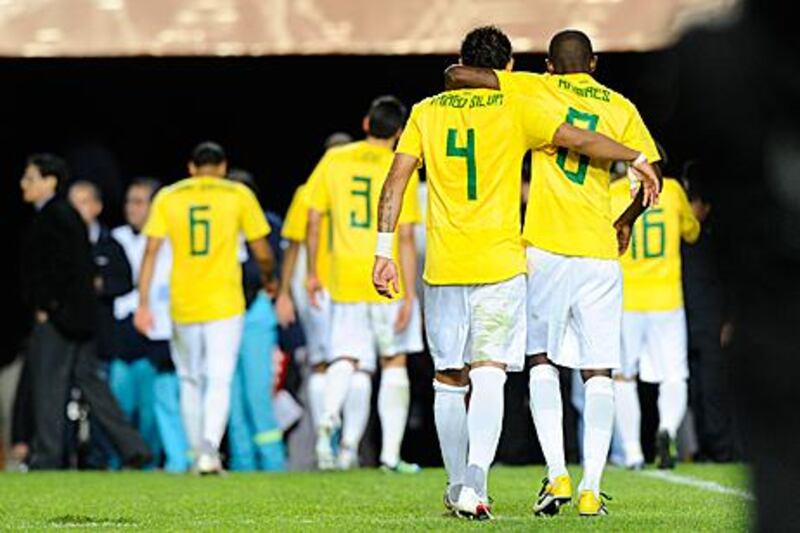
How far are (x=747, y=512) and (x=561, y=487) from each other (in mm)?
5247

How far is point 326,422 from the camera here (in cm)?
1495

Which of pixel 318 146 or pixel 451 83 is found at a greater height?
pixel 318 146

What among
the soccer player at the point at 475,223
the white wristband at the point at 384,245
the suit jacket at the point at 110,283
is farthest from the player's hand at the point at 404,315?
the white wristband at the point at 384,245

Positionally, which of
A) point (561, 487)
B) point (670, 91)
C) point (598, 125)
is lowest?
point (561, 487)

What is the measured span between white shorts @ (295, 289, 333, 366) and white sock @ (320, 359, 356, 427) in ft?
0.99

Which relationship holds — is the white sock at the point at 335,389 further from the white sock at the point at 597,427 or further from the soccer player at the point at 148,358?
the white sock at the point at 597,427

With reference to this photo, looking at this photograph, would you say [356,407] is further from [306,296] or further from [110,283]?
[110,283]

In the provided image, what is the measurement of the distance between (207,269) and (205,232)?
27cm

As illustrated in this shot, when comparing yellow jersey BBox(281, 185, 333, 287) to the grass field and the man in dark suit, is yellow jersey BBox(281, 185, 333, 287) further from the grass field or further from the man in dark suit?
the man in dark suit

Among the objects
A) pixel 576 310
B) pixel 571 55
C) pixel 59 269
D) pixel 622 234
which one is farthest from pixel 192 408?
pixel 571 55

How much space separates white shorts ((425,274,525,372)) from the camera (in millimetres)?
8953

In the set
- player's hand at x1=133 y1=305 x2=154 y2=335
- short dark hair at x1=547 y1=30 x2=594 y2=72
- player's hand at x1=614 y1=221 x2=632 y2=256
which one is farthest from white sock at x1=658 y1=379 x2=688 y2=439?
short dark hair at x1=547 y1=30 x2=594 y2=72

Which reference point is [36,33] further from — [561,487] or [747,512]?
[747,512]

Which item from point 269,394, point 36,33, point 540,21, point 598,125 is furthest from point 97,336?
point 598,125
